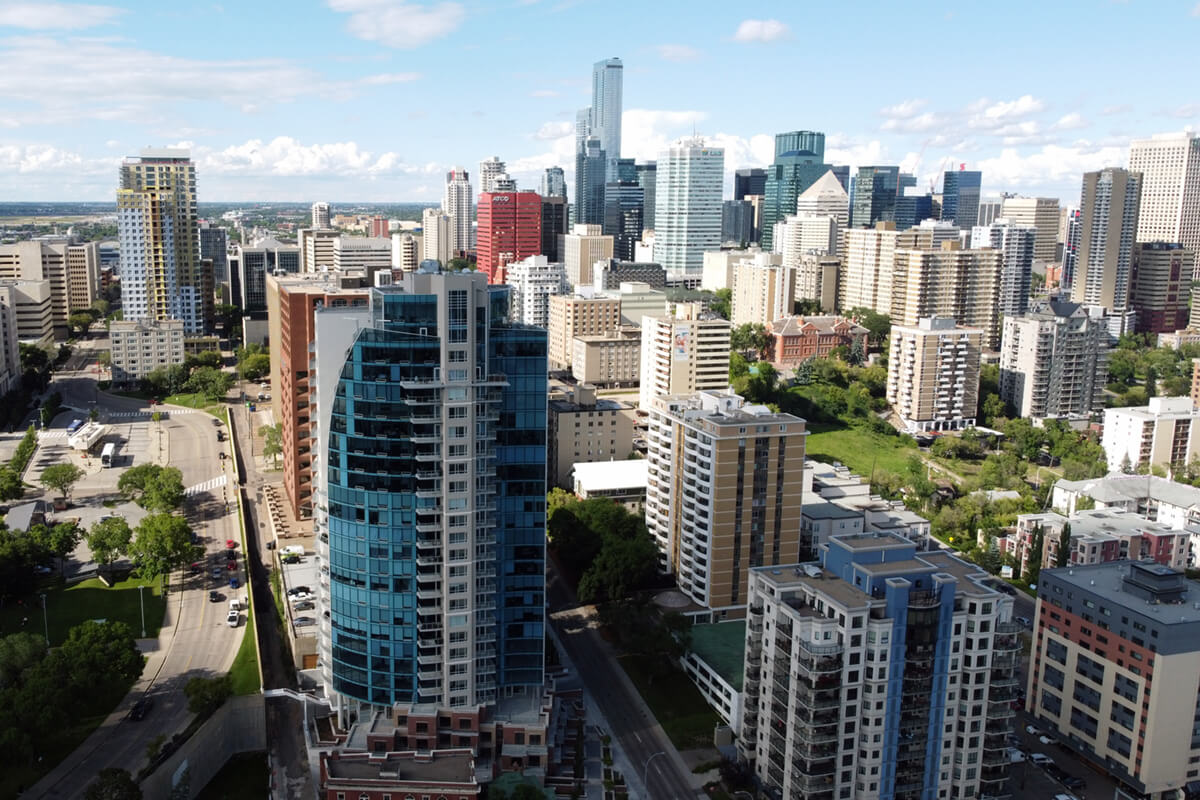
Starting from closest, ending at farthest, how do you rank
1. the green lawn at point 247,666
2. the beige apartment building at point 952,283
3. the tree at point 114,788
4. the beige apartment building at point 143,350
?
the tree at point 114,788, the green lawn at point 247,666, the beige apartment building at point 143,350, the beige apartment building at point 952,283

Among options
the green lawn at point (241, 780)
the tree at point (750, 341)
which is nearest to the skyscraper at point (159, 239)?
the tree at point (750, 341)

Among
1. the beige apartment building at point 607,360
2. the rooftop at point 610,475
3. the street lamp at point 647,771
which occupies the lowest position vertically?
the street lamp at point 647,771

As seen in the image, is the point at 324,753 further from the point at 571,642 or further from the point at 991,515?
the point at 991,515

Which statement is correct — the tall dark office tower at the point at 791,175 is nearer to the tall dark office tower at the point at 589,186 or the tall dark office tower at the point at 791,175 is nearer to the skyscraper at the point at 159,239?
the tall dark office tower at the point at 589,186

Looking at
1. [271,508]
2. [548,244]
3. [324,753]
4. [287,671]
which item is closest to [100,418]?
[271,508]

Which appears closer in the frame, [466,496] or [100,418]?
[466,496]

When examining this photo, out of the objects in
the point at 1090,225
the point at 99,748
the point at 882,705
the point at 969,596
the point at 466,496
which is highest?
the point at 1090,225

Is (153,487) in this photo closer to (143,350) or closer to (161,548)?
(161,548)

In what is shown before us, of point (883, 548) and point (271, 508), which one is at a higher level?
point (883, 548)
